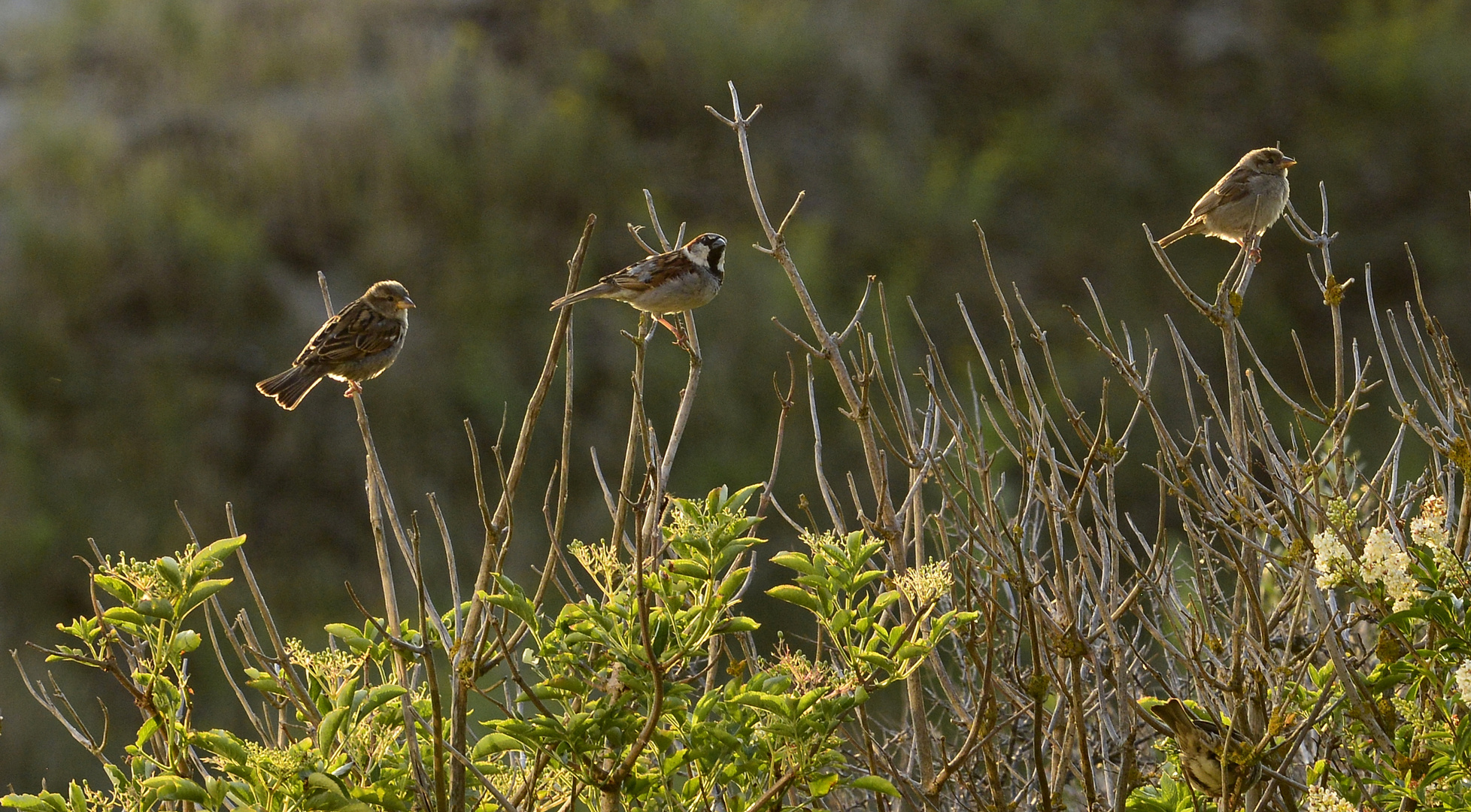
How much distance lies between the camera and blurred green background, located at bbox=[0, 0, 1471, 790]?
9969 millimetres

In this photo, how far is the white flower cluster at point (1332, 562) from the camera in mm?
1614

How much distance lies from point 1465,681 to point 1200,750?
0.43 m

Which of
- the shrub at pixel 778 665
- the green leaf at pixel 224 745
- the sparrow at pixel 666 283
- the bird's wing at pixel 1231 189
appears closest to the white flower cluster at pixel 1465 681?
the shrub at pixel 778 665

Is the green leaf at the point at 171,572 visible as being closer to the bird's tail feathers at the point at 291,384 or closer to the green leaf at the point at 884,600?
the green leaf at the point at 884,600

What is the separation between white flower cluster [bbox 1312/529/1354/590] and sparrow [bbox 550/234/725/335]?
81.9 inches

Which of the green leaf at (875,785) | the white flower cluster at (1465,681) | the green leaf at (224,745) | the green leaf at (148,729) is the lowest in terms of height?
the green leaf at (875,785)

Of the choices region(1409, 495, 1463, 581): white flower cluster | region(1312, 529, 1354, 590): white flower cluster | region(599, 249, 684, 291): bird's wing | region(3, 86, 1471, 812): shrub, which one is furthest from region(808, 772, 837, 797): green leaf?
region(599, 249, 684, 291): bird's wing

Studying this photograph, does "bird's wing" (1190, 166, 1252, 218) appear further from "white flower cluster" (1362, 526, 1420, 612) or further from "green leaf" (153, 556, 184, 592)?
"green leaf" (153, 556, 184, 592)

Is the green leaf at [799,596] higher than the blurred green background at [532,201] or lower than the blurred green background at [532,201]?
higher

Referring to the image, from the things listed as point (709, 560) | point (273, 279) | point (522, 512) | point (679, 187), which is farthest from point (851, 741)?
point (679, 187)

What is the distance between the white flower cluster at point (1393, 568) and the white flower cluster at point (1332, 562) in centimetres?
3

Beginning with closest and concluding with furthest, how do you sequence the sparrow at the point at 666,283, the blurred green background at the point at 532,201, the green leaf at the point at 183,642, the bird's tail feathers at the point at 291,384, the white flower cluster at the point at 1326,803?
the white flower cluster at the point at 1326,803, the green leaf at the point at 183,642, the sparrow at the point at 666,283, the bird's tail feathers at the point at 291,384, the blurred green background at the point at 532,201

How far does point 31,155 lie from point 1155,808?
38.3 ft

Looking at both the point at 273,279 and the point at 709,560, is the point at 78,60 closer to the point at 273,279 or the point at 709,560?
the point at 273,279
